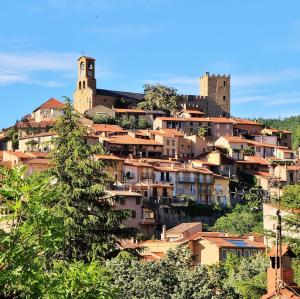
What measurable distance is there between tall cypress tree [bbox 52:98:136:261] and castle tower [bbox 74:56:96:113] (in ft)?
337

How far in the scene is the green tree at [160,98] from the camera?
5028 inches

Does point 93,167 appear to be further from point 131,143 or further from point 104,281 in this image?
point 131,143

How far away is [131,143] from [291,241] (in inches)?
2848

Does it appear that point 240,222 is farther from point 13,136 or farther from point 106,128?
point 13,136

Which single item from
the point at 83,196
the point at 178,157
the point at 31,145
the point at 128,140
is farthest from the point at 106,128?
the point at 83,196

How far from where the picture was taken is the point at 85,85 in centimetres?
13162

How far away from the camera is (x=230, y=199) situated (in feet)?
321

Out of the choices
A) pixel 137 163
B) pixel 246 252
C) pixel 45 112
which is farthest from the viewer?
Result: pixel 45 112

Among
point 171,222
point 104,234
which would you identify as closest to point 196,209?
point 171,222

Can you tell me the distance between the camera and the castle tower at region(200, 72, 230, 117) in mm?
141500

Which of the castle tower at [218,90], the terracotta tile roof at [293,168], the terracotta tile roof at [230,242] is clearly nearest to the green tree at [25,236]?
the terracotta tile roof at [230,242]

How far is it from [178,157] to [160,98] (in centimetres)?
2467

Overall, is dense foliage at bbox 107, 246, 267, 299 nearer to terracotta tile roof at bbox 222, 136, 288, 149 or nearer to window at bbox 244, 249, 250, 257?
window at bbox 244, 249, 250, 257

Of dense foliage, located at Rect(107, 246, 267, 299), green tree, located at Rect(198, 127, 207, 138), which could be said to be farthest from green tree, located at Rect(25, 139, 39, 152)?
dense foliage, located at Rect(107, 246, 267, 299)
